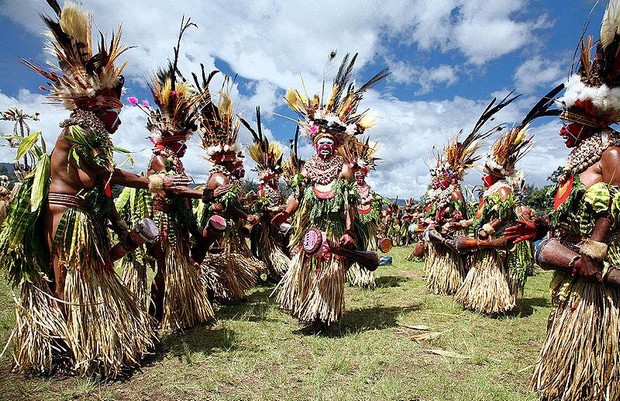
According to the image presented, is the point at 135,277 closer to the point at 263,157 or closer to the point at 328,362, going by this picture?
the point at 328,362

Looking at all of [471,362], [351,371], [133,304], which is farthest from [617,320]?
[133,304]

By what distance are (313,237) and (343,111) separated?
1.51 meters

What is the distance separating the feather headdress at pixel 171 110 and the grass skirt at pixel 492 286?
4176 millimetres

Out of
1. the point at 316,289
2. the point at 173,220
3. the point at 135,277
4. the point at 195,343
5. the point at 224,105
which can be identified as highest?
the point at 224,105

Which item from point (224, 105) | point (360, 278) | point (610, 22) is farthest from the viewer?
point (360, 278)

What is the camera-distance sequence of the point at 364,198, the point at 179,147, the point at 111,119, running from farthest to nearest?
the point at 364,198
the point at 179,147
the point at 111,119

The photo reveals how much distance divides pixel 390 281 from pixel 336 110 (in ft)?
15.2

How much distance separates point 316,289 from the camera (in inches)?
160

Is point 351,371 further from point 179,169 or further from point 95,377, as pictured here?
point 179,169

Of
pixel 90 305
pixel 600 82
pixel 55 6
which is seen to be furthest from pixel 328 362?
pixel 55 6

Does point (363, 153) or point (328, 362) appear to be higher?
point (363, 153)

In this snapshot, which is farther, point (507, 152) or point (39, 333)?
point (507, 152)

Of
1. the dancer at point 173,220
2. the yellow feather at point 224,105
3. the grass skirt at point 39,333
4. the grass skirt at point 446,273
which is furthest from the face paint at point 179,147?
the grass skirt at point 446,273

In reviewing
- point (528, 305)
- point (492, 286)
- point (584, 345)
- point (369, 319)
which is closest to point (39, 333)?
point (369, 319)
